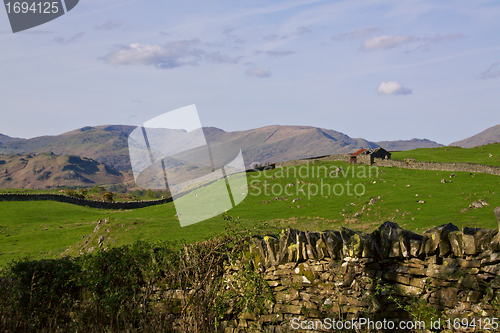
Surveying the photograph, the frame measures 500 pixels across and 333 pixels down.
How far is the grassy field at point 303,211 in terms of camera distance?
25578 mm

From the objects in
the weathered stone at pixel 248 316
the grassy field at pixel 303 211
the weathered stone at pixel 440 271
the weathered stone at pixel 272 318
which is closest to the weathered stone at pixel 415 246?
the weathered stone at pixel 440 271

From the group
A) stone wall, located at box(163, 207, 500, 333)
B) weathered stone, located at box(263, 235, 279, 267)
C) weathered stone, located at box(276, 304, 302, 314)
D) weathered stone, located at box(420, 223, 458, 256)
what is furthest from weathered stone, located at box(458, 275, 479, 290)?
weathered stone, located at box(263, 235, 279, 267)

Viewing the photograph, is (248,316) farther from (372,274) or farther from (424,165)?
(424,165)

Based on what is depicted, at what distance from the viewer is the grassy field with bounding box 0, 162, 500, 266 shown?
25.6 meters

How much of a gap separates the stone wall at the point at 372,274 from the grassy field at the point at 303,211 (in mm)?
10037

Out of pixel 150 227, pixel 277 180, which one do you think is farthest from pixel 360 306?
pixel 277 180

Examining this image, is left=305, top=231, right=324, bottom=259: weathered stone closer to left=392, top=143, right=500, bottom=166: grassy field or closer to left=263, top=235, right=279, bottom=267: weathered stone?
left=263, top=235, right=279, bottom=267: weathered stone

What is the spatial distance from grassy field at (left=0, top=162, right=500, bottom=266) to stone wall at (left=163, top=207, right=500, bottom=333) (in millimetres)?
10037

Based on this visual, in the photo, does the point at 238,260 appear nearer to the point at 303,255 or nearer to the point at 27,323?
the point at 303,255

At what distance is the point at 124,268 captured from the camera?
29.7 ft

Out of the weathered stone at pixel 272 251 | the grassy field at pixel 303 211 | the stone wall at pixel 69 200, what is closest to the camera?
the weathered stone at pixel 272 251

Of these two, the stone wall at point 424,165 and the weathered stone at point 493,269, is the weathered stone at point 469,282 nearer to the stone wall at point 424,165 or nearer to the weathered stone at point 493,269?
the weathered stone at point 493,269

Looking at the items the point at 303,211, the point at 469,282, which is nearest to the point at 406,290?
the point at 469,282

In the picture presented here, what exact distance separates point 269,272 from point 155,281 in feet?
9.61
